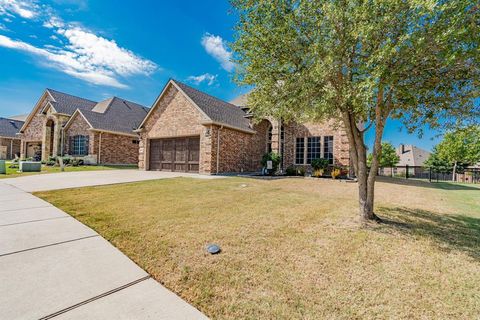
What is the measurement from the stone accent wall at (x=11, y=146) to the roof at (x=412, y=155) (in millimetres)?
75851

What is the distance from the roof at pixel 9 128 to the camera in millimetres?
33281

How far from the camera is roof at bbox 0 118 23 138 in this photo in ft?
109

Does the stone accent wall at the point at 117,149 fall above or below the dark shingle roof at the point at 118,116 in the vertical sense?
below

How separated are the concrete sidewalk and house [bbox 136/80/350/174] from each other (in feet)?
36.5

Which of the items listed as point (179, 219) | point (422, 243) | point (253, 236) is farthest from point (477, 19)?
point (179, 219)

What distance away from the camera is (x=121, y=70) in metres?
20.7

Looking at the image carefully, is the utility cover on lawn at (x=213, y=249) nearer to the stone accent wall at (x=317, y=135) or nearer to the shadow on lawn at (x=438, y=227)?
the shadow on lawn at (x=438, y=227)

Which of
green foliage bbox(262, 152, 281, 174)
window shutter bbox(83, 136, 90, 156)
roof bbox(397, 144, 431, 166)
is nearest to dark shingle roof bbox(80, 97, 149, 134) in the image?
window shutter bbox(83, 136, 90, 156)

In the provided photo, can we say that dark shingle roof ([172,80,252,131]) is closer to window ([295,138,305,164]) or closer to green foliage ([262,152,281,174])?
green foliage ([262,152,281,174])

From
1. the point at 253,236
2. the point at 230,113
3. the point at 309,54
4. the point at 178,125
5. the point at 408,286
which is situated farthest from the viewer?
the point at 230,113

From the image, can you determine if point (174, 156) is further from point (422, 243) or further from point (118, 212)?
point (422, 243)

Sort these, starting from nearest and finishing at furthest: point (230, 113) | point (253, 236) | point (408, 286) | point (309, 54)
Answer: point (408, 286) < point (253, 236) < point (309, 54) < point (230, 113)

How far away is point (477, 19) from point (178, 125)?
15671 millimetres

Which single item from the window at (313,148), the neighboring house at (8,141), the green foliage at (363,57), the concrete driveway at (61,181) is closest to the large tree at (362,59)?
the green foliage at (363,57)
